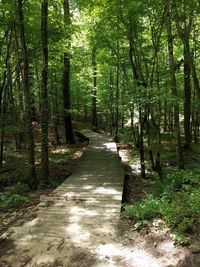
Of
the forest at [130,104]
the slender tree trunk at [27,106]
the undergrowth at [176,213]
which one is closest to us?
the undergrowth at [176,213]

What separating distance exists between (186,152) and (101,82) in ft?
50.4

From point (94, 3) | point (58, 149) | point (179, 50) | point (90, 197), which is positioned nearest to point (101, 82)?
point (179, 50)

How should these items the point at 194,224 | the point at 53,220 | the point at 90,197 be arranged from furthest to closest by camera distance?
the point at 90,197, the point at 53,220, the point at 194,224

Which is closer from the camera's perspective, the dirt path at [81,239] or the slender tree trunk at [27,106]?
the dirt path at [81,239]

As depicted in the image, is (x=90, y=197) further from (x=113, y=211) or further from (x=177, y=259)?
(x=177, y=259)

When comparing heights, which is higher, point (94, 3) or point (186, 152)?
point (94, 3)

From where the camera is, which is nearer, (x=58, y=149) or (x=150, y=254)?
(x=150, y=254)

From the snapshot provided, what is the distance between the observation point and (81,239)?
531cm

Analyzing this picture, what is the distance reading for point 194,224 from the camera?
5.10m

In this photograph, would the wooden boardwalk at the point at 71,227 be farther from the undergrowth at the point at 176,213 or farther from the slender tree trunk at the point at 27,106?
the slender tree trunk at the point at 27,106

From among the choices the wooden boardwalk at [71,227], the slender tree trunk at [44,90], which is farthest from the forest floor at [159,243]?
the slender tree trunk at [44,90]

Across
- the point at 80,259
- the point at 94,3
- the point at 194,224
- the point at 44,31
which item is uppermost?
the point at 94,3

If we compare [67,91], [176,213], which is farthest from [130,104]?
[67,91]

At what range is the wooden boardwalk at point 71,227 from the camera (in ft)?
15.7
